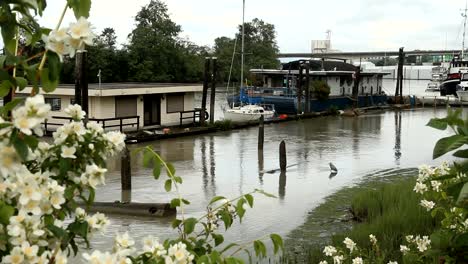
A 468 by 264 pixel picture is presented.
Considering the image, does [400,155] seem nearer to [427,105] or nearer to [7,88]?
[7,88]

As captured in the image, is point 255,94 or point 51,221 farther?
point 255,94

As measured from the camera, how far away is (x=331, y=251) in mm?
4949

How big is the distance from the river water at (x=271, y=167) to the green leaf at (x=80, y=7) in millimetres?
5183

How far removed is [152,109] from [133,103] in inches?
59.7

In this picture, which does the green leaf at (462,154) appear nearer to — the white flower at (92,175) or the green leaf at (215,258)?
the green leaf at (215,258)

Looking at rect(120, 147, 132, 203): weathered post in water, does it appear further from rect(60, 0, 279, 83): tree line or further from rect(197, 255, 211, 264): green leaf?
rect(60, 0, 279, 83): tree line

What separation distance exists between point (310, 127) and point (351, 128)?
8.03ft

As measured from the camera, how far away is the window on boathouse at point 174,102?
31.5 metres

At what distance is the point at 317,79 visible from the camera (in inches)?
1816

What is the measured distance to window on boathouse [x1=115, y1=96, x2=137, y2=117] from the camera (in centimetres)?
2833

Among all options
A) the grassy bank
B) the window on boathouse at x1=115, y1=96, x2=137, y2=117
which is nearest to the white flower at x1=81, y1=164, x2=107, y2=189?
the grassy bank

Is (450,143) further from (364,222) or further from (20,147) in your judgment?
(364,222)

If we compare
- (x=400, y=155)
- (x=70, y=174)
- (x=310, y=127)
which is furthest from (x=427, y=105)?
(x=70, y=174)

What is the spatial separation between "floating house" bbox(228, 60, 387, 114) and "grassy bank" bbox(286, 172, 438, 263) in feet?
89.4
